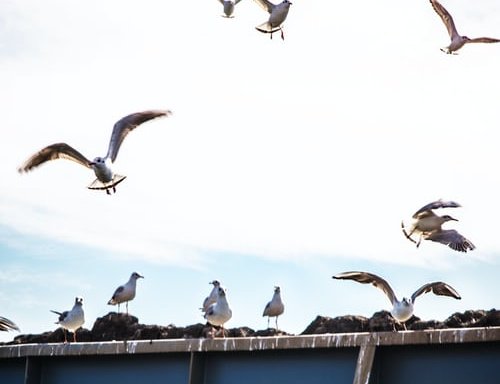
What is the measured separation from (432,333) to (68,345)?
18.7 ft

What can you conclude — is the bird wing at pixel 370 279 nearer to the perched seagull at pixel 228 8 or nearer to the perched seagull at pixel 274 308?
the perched seagull at pixel 274 308

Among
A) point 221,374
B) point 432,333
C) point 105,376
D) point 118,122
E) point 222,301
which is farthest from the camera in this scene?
point 118,122

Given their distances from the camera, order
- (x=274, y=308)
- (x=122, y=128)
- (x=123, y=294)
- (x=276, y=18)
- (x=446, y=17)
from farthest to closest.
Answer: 1. (x=276, y=18)
2. (x=446, y=17)
3. (x=123, y=294)
4. (x=122, y=128)
5. (x=274, y=308)

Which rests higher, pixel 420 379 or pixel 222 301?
pixel 222 301

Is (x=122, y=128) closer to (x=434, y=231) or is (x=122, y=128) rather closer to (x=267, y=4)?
(x=267, y=4)

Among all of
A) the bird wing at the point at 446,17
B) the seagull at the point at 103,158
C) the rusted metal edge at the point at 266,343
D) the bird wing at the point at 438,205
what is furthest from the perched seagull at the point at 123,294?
the bird wing at the point at 446,17

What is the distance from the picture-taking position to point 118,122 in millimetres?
19938

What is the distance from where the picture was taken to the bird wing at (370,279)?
15.6m

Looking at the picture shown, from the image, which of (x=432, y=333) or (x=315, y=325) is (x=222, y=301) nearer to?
(x=315, y=325)

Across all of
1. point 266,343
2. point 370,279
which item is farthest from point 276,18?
point 266,343

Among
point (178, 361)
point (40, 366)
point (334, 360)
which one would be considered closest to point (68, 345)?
point (40, 366)

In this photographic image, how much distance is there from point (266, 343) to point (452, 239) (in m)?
4.87

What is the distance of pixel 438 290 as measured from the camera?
16.2 metres

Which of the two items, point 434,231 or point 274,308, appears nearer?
point 434,231
